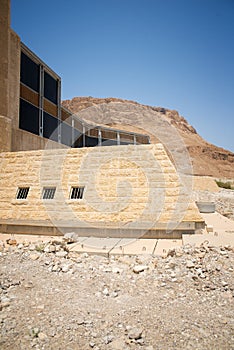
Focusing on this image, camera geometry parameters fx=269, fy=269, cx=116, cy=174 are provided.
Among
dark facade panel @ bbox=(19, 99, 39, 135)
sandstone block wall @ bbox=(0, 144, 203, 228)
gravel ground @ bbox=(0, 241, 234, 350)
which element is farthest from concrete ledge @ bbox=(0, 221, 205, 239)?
dark facade panel @ bbox=(19, 99, 39, 135)

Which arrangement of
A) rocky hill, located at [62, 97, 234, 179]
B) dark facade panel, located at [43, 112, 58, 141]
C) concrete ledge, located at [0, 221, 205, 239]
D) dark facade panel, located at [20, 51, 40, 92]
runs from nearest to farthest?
concrete ledge, located at [0, 221, 205, 239] < dark facade panel, located at [20, 51, 40, 92] < dark facade panel, located at [43, 112, 58, 141] < rocky hill, located at [62, 97, 234, 179]

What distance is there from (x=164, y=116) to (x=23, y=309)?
408 feet

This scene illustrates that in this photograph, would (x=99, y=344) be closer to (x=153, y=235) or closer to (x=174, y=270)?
(x=174, y=270)

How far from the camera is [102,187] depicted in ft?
32.2

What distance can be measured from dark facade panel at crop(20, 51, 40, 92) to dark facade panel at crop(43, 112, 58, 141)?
2.06 m

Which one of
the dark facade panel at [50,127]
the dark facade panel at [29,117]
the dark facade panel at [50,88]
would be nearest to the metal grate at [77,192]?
the dark facade panel at [29,117]

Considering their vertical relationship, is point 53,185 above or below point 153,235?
above

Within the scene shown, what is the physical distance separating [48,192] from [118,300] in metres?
6.47

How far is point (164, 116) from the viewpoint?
404 ft

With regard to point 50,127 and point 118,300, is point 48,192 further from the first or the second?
point 50,127

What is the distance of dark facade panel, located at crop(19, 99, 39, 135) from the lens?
16656 mm

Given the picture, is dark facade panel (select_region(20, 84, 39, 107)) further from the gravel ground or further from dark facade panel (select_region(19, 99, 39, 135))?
the gravel ground

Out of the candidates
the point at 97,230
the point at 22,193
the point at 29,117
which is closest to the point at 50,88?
the point at 29,117

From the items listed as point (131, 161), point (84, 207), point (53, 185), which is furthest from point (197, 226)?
point (53, 185)
